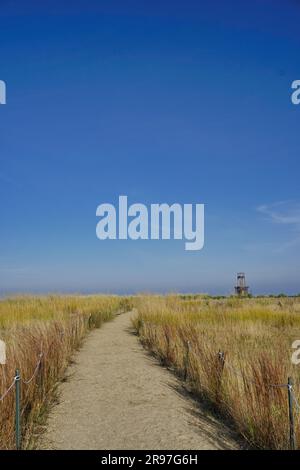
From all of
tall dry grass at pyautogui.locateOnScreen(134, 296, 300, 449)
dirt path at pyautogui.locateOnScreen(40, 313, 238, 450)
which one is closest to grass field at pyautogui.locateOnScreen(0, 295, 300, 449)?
tall dry grass at pyautogui.locateOnScreen(134, 296, 300, 449)

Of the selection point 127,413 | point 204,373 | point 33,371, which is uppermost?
point 33,371

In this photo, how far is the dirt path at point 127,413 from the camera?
3.82 meters

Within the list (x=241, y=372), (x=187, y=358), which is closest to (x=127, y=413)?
(x=241, y=372)

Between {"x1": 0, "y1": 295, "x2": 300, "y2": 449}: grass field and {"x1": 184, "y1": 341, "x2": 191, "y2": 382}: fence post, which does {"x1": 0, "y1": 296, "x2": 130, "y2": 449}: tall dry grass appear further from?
{"x1": 184, "y1": 341, "x2": 191, "y2": 382}: fence post

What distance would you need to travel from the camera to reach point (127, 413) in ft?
15.2

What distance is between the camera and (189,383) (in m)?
5.99

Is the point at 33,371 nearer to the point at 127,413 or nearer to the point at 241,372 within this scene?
the point at 127,413

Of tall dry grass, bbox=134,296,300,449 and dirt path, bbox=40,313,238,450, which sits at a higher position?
tall dry grass, bbox=134,296,300,449

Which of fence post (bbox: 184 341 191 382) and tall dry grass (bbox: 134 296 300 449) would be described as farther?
fence post (bbox: 184 341 191 382)

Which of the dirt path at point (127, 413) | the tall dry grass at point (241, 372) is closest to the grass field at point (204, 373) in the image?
the tall dry grass at point (241, 372)

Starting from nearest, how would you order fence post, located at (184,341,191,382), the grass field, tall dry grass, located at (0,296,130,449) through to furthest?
tall dry grass, located at (0,296,130,449) < the grass field < fence post, located at (184,341,191,382)

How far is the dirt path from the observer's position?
3.82 meters
